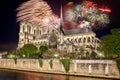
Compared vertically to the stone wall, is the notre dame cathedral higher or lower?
higher

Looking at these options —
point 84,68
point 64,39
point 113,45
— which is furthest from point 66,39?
point 113,45

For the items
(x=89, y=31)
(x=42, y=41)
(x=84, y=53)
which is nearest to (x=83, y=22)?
(x=89, y=31)

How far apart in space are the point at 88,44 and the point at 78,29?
12.7 m

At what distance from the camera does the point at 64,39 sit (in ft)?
386

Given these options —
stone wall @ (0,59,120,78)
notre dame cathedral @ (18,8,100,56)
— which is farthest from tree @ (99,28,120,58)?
notre dame cathedral @ (18,8,100,56)

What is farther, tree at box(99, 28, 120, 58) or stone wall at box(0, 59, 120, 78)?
tree at box(99, 28, 120, 58)

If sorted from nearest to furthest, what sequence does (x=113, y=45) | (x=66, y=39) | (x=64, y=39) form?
(x=113, y=45) → (x=66, y=39) → (x=64, y=39)

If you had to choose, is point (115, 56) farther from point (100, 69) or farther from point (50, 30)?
point (50, 30)

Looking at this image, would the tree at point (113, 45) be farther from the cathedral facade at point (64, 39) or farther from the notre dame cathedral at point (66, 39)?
the cathedral facade at point (64, 39)

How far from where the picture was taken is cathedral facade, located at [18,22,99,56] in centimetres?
10288

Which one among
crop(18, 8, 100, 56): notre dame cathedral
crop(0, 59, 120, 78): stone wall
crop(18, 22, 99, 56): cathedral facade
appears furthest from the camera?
crop(18, 22, 99, 56): cathedral facade

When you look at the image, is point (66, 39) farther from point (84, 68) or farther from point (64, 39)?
point (84, 68)

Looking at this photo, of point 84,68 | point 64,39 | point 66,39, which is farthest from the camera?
point 64,39

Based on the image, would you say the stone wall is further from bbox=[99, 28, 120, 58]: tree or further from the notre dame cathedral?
the notre dame cathedral
